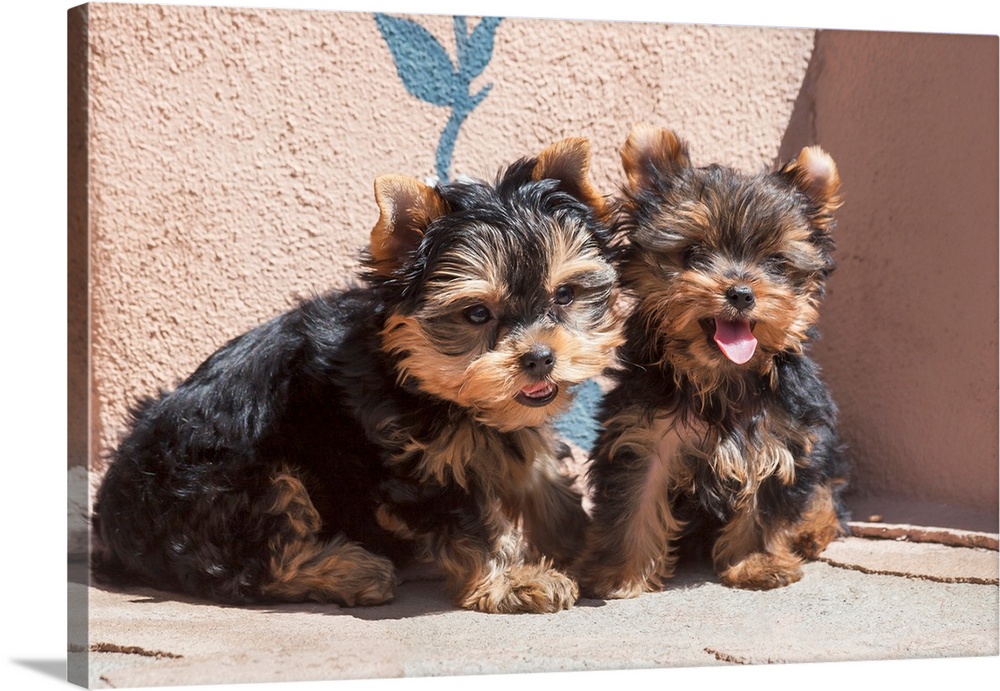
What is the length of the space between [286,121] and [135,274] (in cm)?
100

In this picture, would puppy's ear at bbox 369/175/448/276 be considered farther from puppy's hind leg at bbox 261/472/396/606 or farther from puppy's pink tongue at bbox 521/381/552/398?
puppy's hind leg at bbox 261/472/396/606

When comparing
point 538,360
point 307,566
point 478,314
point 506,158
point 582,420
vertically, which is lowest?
point 307,566

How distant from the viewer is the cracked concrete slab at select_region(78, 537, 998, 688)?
12.1ft

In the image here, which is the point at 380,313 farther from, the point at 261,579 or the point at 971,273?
the point at 971,273

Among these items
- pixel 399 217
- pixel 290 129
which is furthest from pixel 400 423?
pixel 290 129

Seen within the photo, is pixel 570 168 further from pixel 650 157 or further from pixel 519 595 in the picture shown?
pixel 519 595

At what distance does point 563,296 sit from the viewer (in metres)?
4.11

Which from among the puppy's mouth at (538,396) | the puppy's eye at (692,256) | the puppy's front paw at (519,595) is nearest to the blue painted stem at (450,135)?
the puppy's eye at (692,256)

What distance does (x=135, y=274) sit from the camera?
5.17m

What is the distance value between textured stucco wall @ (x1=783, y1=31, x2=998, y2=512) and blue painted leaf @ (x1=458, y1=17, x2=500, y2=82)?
162 centimetres

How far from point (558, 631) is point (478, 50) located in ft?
9.57

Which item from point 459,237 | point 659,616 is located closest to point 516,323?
point 459,237

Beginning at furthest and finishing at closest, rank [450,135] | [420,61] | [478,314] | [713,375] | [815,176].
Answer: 1. [450,135]
2. [420,61]
3. [815,176]
4. [713,375]
5. [478,314]

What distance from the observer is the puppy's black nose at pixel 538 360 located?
12.7ft
